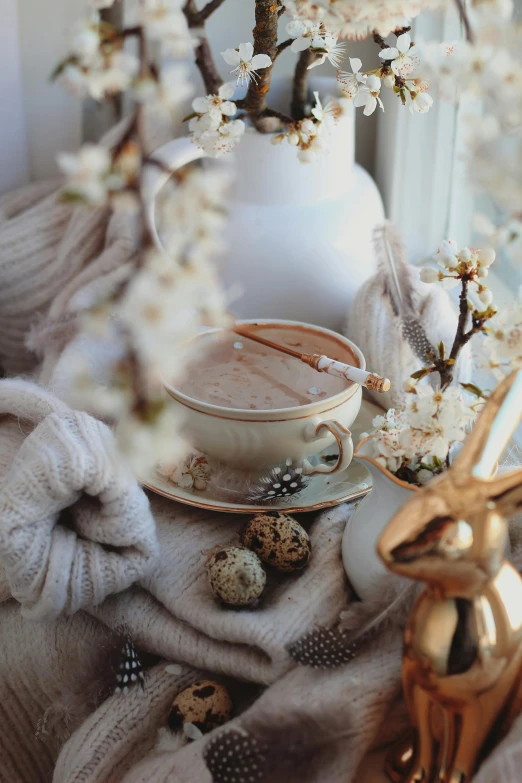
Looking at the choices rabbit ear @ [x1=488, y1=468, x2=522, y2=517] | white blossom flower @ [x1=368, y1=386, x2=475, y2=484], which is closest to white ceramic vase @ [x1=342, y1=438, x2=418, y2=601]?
white blossom flower @ [x1=368, y1=386, x2=475, y2=484]

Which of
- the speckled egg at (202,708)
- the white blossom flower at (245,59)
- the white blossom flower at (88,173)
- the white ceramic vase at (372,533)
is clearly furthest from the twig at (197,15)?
the speckled egg at (202,708)

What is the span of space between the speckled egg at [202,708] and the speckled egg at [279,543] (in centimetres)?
8

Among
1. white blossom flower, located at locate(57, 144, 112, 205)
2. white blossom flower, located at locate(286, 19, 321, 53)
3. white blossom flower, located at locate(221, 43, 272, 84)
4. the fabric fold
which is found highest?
white blossom flower, located at locate(286, 19, 321, 53)

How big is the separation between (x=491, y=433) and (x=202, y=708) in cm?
23

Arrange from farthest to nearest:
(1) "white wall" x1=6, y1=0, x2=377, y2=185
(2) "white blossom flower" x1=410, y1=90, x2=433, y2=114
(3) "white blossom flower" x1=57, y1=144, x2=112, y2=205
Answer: (1) "white wall" x1=6, y1=0, x2=377, y2=185
(2) "white blossom flower" x1=410, y1=90, x2=433, y2=114
(3) "white blossom flower" x1=57, y1=144, x2=112, y2=205

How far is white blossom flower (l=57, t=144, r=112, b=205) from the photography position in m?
0.20

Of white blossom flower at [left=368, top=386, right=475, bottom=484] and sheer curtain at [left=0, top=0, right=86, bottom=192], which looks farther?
sheer curtain at [left=0, top=0, right=86, bottom=192]

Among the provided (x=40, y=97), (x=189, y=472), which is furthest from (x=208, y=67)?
(x=40, y=97)

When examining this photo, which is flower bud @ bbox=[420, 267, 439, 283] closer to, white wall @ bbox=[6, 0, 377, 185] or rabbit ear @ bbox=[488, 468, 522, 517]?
rabbit ear @ bbox=[488, 468, 522, 517]

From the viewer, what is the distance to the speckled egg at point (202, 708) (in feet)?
1.33

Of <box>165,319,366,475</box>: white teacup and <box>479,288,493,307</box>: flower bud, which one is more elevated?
<box>479,288,493,307</box>: flower bud

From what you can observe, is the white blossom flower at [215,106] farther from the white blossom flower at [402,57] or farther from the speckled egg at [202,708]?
the speckled egg at [202,708]

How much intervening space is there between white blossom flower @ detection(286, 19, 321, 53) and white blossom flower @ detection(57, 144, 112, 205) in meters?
0.28

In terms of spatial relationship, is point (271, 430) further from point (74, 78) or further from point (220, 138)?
point (74, 78)
